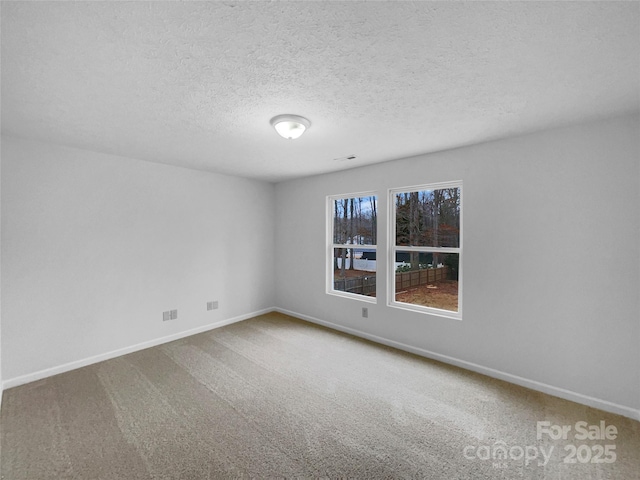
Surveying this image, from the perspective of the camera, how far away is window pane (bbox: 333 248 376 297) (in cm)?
407

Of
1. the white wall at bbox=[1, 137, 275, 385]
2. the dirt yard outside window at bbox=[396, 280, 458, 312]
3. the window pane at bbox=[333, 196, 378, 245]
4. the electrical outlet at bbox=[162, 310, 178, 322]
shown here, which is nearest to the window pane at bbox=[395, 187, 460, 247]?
the window pane at bbox=[333, 196, 378, 245]

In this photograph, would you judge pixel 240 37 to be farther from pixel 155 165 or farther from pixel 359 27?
pixel 155 165

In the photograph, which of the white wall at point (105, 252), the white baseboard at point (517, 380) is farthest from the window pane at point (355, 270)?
the white wall at point (105, 252)

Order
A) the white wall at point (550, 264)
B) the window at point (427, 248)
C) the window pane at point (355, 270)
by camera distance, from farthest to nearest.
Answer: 1. the window pane at point (355, 270)
2. the window at point (427, 248)
3. the white wall at point (550, 264)

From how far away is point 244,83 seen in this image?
1.77 metres

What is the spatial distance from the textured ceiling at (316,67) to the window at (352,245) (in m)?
1.58

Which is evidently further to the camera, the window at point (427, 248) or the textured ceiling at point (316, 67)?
the window at point (427, 248)

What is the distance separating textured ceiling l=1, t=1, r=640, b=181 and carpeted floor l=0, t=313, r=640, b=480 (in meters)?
2.46

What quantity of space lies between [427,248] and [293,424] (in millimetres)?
2453

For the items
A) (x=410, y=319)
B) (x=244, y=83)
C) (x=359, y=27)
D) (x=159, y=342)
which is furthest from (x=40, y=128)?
(x=410, y=319)

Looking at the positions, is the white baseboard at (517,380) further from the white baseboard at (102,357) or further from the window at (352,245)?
the white baseboard at (102,357)

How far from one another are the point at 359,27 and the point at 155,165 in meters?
3.40

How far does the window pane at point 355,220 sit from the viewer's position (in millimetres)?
4066

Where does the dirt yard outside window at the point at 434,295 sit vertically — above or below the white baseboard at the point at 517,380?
above
